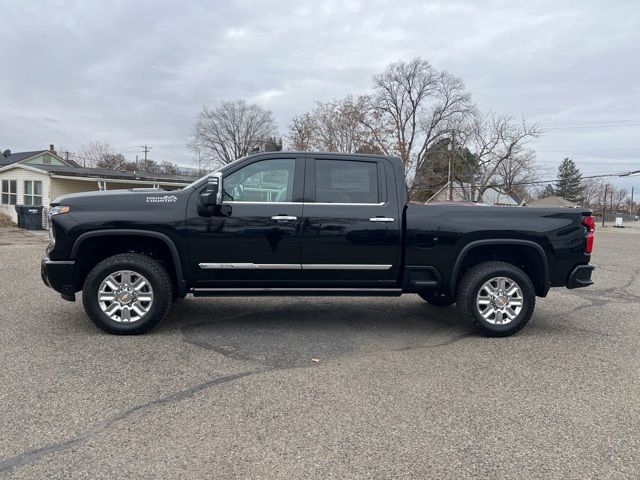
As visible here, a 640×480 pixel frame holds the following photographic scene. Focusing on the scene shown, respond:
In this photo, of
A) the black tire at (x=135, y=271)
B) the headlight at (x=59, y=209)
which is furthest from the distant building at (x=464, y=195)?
the headlight at (x=59, y=209)

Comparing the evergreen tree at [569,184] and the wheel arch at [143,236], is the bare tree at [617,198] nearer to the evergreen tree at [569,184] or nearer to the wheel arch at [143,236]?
the evergreen tree at [569,184]

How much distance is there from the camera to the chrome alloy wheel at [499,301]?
531 centimetres

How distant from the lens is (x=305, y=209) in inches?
200

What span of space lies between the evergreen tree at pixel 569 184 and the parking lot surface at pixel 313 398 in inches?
3585

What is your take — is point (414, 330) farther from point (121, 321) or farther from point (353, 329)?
point (121, 321)

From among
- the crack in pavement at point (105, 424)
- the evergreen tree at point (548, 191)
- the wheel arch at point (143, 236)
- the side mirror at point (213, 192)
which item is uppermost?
the evergreen tree at point (548, 191)

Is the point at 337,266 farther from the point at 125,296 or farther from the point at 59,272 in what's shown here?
the point at 59,272

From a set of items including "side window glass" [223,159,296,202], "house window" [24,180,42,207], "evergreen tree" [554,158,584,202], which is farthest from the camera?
"evergreen tree" [554,158,584,202]

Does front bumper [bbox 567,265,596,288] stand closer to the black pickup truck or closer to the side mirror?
the black pickup truck

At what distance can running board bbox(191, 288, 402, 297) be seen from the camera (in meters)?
5.14

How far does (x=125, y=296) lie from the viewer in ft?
16.3

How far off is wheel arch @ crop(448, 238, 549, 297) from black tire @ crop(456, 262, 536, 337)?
0.18 meters

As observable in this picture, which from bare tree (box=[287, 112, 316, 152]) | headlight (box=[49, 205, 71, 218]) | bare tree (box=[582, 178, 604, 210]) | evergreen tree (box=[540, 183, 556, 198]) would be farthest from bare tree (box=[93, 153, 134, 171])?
bare tree (box=[582, 178, 604, 210])

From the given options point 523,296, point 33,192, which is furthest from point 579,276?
point 33,192
